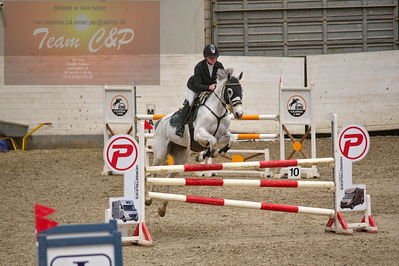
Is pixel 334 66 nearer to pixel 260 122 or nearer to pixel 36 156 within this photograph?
pixel 260 122

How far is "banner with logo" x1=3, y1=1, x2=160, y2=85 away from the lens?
1688 centimetres

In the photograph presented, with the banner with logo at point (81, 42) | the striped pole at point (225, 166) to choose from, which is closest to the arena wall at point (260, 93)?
the banner with logo at point (81, 42)

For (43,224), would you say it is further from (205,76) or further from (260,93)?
(260,93)

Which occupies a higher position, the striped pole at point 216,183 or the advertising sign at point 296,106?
the advertising sign at point 296,106

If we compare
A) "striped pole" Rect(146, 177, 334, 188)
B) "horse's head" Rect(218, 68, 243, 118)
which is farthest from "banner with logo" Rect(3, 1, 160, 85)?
"striped pole" Rect(146, 177, 334, 188)

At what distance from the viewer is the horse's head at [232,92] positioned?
27.8 ft

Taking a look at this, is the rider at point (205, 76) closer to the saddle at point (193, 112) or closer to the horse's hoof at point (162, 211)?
the saddle at point (193, 112)

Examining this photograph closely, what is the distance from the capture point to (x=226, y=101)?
28.7 feet

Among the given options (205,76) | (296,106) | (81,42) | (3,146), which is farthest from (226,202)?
(81,42)

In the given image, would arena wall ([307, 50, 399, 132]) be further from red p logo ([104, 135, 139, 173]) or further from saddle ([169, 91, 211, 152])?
red p logo ([104, 135, 139, 173])

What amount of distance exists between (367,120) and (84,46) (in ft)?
22.0

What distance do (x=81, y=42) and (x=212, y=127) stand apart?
29.2 ft

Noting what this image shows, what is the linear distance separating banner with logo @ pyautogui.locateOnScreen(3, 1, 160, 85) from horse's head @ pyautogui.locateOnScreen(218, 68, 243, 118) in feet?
26.3

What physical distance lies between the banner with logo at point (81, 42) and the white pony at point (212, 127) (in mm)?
7337
